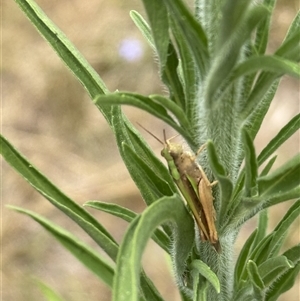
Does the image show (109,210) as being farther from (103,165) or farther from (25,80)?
(25,80)

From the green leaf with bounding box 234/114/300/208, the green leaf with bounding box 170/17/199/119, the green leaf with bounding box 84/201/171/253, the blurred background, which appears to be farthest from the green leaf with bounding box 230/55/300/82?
the blurred background

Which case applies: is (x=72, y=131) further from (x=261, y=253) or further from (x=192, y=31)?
(x=192, y=31)

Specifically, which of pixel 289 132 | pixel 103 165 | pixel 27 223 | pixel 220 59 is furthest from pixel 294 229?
pixel 220 59

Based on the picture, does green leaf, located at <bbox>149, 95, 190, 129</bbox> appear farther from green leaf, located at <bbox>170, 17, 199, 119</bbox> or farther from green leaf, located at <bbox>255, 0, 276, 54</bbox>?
green leaf, located at <bbox>255, 0, 276, 54</bbox>

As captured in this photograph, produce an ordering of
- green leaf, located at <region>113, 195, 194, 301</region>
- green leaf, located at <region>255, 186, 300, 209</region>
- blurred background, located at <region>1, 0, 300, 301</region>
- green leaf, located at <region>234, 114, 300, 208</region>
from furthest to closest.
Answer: blurred background, located at <region>1, 0, 300, 301</region> → green leaf, located at <region>234, 114, 300, 208</region> → green leaf, located at <region>255, 186, 300, 209</region> → green leaf, located at <region>113, 195, 194, 301</region>

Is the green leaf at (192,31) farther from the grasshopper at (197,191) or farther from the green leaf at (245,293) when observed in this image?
the green leaf at (245,293)

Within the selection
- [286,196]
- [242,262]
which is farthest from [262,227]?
[286,196]

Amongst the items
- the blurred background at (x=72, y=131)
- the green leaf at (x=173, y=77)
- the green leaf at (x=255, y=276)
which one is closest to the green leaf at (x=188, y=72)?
the green leaf at (x=173, y=77)
